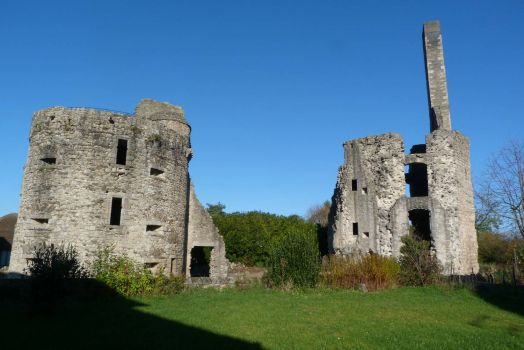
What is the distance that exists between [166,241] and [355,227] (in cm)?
996

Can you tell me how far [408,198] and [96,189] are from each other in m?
14.4

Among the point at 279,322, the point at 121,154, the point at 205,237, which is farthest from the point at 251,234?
the point at 279,322

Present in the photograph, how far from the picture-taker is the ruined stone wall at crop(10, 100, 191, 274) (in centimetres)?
1517

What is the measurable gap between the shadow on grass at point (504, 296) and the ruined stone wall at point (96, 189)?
11566 millimetres

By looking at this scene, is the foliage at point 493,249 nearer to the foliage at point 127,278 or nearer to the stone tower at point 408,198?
the stone tower at point 408,198

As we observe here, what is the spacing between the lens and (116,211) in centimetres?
1689

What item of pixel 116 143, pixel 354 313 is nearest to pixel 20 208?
pixel 116 143

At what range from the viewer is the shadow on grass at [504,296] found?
1153 cm

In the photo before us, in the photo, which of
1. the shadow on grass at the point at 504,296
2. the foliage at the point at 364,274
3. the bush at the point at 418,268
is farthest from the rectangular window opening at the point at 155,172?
the shadow on grass at the point at 504,296

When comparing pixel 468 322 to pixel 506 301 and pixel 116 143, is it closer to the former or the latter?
pixel 506 301

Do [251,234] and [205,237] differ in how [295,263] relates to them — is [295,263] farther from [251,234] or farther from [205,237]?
[251,234]

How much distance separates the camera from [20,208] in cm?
1578

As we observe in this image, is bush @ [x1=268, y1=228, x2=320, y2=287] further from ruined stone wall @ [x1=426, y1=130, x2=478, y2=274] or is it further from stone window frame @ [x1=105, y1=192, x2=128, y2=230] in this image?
ruined stone wall @ [x1=426, y1=130, x2=478, y2=274]

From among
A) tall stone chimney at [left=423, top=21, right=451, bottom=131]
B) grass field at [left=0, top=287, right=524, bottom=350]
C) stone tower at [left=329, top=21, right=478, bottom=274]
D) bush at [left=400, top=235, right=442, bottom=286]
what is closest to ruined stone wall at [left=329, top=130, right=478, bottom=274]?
stone tower at [left=329, top=21, right=478, bottom=274]
